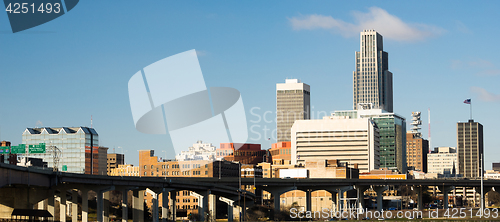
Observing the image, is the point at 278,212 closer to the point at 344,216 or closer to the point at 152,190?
the point at 344,216

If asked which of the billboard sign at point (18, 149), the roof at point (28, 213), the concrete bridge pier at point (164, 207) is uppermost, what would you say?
the billboard sign at point (18, 149)

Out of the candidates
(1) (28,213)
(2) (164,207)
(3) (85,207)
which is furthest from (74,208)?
(2) (164,207)

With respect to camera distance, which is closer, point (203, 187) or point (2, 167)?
point (2, 167)

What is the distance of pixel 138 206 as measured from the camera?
134375 mm

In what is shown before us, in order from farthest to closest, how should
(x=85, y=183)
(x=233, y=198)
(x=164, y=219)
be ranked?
(x=233, y=198)
(x=164, y=219)
(x=85, y=183)

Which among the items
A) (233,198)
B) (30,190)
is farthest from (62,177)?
(233,198)

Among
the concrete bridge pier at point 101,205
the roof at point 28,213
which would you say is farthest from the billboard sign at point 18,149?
the roof at point 28,213

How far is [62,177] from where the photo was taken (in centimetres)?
10631

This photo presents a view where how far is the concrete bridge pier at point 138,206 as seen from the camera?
427 feet

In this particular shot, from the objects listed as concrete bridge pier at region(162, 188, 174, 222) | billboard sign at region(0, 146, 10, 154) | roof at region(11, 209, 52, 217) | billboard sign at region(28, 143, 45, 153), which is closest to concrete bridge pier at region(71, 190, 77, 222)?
roof at region(11, 209, 52, 217)

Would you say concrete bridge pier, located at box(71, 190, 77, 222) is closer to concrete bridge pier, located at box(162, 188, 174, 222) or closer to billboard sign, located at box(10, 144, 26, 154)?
concrete bridge pier, located at box(162, 188, 174, 222)

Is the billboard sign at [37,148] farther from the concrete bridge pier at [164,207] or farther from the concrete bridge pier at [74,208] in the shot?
the concrete bridge pier at [74,208]

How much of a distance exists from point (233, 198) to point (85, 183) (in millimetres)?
53460

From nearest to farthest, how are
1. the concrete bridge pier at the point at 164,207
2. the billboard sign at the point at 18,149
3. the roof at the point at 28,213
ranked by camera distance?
1. the roof at the point at 28,213
2. the concrete bridge pier at the point at 164,207
3. the billboard sign at the point at 18,149
